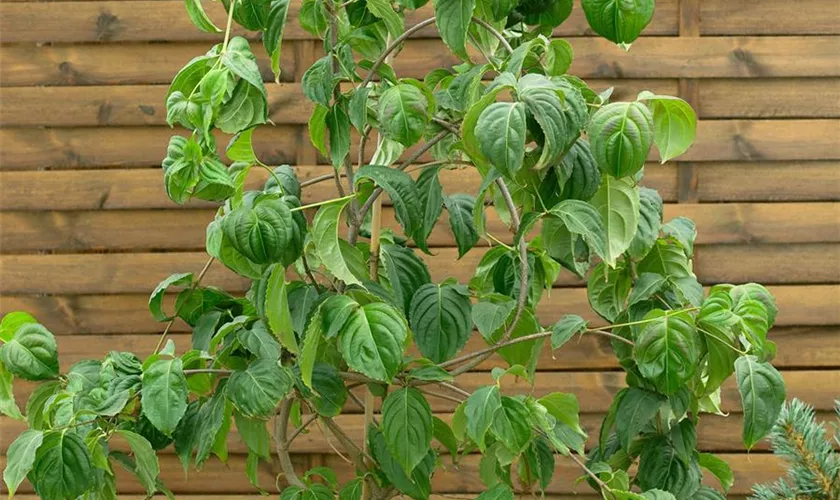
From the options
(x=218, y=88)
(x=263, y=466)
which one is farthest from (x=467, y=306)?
(x=263, y=466)

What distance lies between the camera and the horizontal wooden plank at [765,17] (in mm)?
2197

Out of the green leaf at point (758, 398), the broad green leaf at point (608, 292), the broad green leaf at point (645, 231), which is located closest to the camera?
the green leaf at point (758, 398)

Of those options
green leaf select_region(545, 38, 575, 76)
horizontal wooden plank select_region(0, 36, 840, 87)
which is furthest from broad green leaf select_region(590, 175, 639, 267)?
horizontal wooden plank select_region(0, 36, 840, 87)

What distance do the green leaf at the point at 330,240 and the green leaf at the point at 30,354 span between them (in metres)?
0.43

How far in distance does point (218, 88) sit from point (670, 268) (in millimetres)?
719

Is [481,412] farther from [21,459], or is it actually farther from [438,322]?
[21,459]

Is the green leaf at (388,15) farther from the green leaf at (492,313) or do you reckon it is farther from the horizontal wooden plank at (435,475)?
the horizontal wooden plank at (435,475)

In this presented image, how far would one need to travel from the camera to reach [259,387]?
54.3 inches

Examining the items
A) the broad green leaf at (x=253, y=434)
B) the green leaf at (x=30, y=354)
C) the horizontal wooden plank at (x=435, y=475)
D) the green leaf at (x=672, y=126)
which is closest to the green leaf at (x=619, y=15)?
the green leaf at (x=672, y=126)

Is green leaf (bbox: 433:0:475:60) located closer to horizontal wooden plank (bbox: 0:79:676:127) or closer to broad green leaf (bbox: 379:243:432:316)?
broad green leaf (bbox: 379:243:432:316)

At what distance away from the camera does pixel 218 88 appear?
135 cm

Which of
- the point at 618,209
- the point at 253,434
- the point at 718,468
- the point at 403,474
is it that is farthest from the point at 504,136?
the point at 718,468

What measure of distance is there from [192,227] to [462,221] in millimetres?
825

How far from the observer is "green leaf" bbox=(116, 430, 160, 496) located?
1.41m
